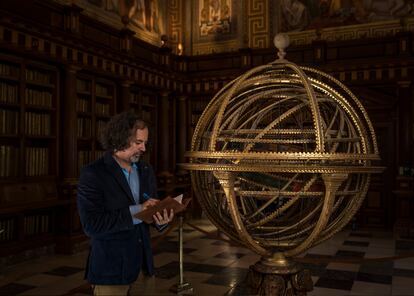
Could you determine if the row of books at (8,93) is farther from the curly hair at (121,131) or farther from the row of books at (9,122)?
the curly hair at (121,131)

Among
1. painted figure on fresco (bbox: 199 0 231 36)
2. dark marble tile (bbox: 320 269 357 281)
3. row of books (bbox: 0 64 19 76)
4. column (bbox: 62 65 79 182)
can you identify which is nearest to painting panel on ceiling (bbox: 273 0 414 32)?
painted figure on fresco (bbox: 199 0 231 36)

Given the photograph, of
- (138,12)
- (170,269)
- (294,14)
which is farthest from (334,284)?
(138,12)

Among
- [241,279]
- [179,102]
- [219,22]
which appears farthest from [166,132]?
[241,279]

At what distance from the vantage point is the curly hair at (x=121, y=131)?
226 cm

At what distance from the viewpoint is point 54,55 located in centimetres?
586

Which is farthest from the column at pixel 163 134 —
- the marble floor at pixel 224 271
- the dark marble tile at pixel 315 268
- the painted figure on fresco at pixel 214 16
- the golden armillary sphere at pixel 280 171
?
the golden armillary sphere at pixel 280 171

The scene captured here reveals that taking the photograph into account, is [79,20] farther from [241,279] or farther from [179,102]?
[241,279]

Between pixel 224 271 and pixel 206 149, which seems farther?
pixel 224 271

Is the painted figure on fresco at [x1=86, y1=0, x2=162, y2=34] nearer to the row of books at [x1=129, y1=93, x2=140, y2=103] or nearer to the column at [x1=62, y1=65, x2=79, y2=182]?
the row of books at [x1=129, y1=93, x2=140, y2=103]

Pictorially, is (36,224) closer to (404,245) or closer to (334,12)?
(404,245)

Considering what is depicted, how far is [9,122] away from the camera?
5.60 m

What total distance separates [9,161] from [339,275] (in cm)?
423

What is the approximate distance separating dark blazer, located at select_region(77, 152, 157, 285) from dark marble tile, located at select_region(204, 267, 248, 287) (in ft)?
7.97

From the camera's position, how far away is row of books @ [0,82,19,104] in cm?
547
